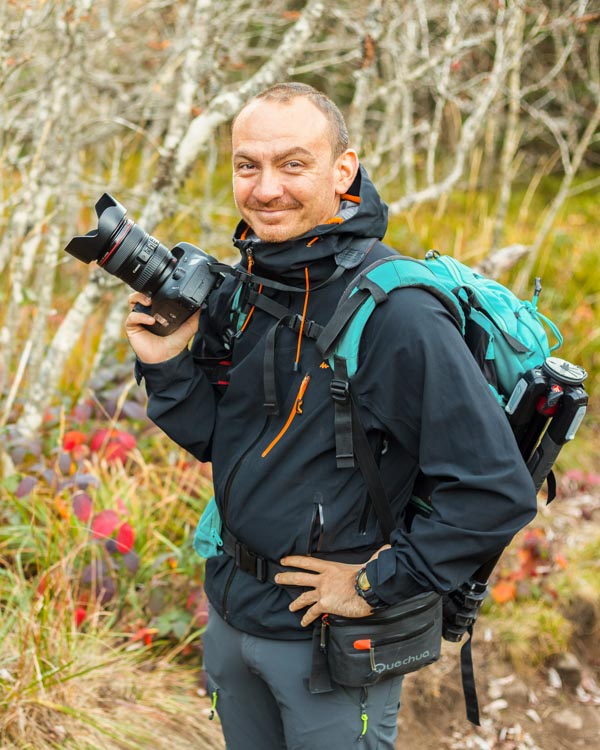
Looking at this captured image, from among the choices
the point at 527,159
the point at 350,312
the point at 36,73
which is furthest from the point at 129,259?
the point at 527,159

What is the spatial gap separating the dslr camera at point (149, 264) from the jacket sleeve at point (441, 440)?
1.61 feet

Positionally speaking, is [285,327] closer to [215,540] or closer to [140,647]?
[215,540]

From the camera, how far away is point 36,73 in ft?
18.5

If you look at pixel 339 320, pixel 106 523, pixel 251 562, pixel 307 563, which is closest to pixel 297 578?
pixel 307 563

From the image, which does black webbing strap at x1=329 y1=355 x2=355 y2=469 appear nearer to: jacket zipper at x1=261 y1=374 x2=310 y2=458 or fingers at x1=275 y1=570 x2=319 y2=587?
jacket zipper at x1=261 y1=374 x2=310 y2=458

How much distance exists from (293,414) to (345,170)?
0.60 m

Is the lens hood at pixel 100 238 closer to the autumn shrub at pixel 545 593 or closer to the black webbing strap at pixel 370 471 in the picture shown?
the black webbing strap at pixel 370 471

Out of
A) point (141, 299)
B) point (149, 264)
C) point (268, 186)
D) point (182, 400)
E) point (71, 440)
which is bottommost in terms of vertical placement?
point (71, 440)

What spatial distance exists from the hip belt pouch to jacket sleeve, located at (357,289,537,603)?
0.43 ft

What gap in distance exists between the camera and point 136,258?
197 centimetres

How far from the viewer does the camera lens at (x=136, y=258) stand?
197 cm

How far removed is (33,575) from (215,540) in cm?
164

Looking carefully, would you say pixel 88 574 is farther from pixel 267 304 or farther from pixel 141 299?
pixel 267 304

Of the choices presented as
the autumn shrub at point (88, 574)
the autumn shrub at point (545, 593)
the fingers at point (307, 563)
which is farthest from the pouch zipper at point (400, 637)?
the autumn shrub at point (545, 593)
